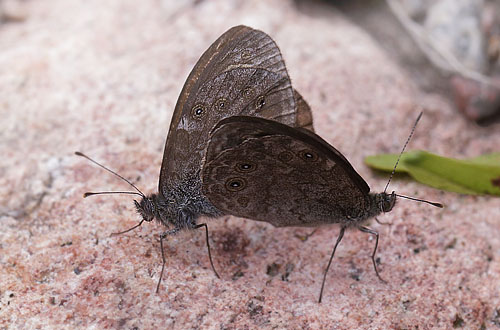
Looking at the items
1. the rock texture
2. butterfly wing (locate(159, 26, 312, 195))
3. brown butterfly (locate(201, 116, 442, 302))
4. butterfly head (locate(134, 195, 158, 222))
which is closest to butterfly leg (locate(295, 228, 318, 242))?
the rock texture

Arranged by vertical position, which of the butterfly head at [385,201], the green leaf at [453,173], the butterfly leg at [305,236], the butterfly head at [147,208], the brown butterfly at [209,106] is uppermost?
the brown butterfly at [209,106]

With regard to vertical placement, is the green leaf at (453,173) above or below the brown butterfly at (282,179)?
below

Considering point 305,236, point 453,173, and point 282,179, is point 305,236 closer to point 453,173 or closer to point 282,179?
point 282,179

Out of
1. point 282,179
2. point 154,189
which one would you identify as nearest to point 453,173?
point 282,179

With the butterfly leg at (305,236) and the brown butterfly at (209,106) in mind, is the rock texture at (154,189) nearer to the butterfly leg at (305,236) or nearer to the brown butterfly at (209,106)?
the butterfly leg at (305,236)

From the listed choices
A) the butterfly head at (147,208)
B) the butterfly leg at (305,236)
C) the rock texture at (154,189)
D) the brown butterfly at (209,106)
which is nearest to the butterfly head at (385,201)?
the rock texture at (154,189)

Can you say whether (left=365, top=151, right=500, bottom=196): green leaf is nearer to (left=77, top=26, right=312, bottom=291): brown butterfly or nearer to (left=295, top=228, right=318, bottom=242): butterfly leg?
(left=295, top=228, right=318, bottom=242): butterfly leg
